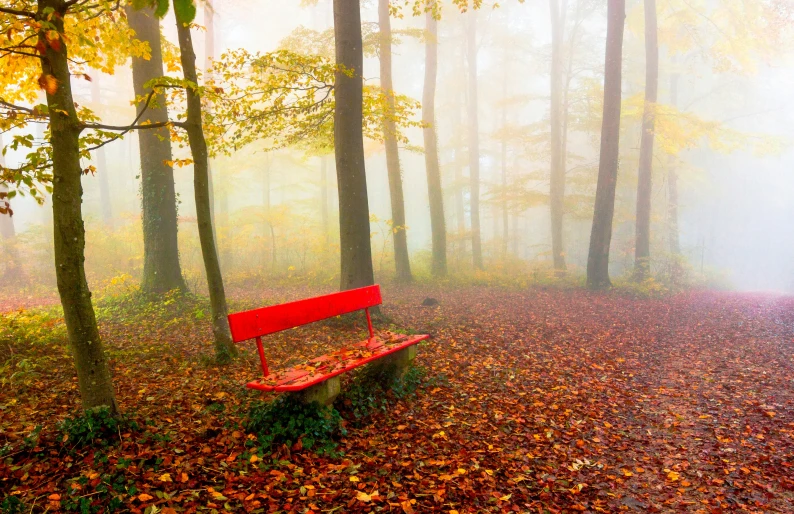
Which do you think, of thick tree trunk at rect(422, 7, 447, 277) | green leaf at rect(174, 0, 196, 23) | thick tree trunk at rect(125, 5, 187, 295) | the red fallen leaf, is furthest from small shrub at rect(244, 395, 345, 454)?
thick tree trunk at rect(422, 7, 447, 277)

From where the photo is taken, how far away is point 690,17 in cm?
1614

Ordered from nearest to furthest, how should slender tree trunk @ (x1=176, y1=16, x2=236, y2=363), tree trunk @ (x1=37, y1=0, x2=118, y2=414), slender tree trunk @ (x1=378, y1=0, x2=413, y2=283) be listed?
1. tree trunk @ (x1=37, y1=0, x2=118, y2=414)
2. slender tree trunk @ (x1=176, y1=16, x2=236, y2=363)
3. slender tree trunk @ (x1=378, y1=0, x2=413, y2=283)

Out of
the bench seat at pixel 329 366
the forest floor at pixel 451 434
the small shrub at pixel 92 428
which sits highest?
the bench seat at pixel 329 366

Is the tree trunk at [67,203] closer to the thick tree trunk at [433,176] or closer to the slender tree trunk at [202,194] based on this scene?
the slender tree trunk at [202,194]

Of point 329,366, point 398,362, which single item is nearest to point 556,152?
point 398,362

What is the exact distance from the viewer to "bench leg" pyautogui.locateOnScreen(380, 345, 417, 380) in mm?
5359

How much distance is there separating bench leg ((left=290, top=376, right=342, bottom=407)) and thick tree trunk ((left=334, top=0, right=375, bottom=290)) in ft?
11.7

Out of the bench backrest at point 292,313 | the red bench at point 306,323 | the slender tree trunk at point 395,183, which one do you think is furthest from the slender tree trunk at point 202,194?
the slender tree trunk at point 395,183

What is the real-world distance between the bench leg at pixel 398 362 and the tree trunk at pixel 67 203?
9.85ft

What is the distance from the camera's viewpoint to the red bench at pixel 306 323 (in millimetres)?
3996

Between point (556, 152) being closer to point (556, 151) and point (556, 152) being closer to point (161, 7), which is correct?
point (556, 151)

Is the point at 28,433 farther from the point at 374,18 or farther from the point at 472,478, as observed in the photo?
the point at 374,18

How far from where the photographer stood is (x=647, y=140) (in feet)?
53.6

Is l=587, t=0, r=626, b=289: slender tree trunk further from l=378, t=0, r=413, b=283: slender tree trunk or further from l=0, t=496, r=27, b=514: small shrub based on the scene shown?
l=0, t=496, r=27, b=514: small shrub
